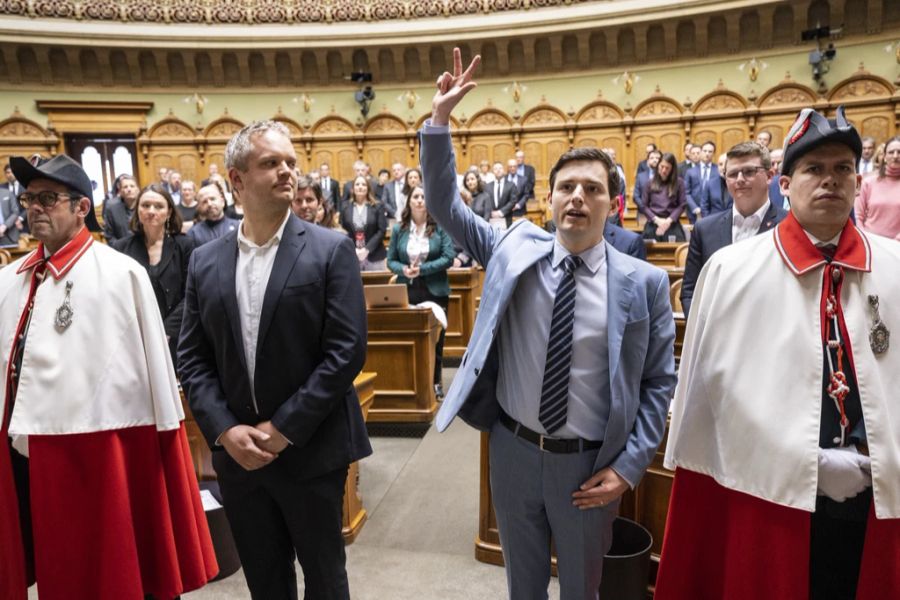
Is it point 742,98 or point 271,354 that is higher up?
point 742,98

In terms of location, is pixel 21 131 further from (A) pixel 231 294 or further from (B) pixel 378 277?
(A) pixel 231 294

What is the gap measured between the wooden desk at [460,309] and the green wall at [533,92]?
6671 mm

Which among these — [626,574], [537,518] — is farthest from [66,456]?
[626,574]

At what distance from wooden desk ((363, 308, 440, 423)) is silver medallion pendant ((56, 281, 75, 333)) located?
219cm

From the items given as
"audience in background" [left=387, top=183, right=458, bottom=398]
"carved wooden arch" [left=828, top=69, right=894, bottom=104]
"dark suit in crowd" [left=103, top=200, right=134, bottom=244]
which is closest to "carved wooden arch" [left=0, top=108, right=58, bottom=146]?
"dark suit in crowd" [left=103, top=200, right=134, bottom=244]

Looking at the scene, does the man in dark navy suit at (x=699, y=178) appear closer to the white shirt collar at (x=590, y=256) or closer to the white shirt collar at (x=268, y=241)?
the white shirt collar at (x=590, y=256)

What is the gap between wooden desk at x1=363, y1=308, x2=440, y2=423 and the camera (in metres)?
3.80

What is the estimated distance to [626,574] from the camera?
1923 millimetres

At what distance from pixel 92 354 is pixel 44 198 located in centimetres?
46

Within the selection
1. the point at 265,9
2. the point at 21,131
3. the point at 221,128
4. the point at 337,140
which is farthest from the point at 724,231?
the point at 21,131

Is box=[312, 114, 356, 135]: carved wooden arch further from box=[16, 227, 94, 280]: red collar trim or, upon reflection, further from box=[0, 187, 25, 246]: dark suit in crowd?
box=[16, 227, 94, 280]: red collar trim

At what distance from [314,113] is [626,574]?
10.8 meters

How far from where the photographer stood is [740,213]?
→ 278 cm

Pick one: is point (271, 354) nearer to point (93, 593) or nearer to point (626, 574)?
point (93, 593)
